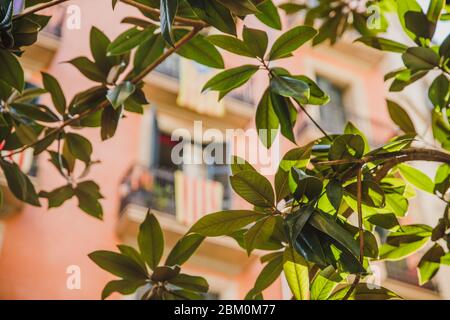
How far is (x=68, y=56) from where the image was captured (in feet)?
17.5

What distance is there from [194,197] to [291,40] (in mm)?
4589

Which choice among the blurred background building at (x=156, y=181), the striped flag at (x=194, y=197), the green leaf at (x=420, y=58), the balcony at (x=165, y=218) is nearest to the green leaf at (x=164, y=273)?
the green leaf at (x=420, y=58)

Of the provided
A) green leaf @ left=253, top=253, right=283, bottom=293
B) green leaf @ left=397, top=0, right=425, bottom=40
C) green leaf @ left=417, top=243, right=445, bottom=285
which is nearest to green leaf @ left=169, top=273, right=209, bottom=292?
green leaf @ left=253, top=253, right=283, bottom=293

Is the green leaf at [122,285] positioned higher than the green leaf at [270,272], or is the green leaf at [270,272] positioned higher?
the green leaf at [270,272]

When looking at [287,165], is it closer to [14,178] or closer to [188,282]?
[188,282]

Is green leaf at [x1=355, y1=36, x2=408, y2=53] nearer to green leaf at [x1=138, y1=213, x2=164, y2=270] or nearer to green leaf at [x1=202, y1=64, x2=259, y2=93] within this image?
green leaf at [x1=202, y1=64, x2=259, y2=93]

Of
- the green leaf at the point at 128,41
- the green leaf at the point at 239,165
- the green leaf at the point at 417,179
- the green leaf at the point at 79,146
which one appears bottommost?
the green leaf at the point at 417,179

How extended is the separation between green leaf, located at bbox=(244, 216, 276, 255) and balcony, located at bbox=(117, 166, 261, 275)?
4.24m

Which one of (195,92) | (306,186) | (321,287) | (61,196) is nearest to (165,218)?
(195,92)

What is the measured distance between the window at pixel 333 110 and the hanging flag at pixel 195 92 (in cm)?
147

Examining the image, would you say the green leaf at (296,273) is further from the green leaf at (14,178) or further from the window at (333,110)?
the window at (333,110)

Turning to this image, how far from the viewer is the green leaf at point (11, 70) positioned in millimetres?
1191

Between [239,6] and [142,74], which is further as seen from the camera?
[142,74]

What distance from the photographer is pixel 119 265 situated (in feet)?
4.34
